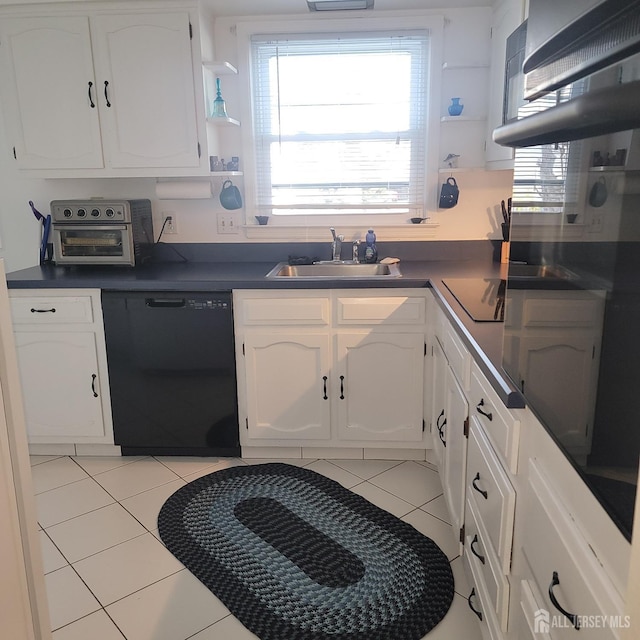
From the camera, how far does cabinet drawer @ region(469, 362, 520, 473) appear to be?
1318 millimetres

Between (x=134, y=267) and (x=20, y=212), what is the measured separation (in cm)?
87

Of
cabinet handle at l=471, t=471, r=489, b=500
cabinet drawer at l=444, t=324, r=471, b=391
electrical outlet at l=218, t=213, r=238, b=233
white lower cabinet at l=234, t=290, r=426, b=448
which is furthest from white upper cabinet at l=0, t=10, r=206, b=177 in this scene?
cabinet handle at l=471, t=471, r=489, b=500

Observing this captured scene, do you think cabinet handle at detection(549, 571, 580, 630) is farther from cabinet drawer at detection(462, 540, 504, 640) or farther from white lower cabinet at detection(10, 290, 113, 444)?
white lower cabinet at detection(10, 290, 113, 444)

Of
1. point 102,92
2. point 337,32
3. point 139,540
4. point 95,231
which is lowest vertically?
point 139,540

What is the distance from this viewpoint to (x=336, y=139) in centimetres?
315

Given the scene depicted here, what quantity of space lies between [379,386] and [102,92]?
1950 millimetres

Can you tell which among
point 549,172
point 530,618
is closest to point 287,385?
point 530,618

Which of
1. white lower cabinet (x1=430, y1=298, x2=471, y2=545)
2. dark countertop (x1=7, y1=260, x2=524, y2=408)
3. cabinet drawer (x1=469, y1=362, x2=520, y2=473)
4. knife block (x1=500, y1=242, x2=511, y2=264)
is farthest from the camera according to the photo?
knife block (x1=500, y1=242, x2=511, y2=264)

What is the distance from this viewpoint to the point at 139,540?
2.31 m

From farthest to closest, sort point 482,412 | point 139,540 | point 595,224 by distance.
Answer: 1. point 139,540
2. point 482,412
3. point 595,224

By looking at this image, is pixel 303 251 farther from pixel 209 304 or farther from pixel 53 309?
pixel 53 309

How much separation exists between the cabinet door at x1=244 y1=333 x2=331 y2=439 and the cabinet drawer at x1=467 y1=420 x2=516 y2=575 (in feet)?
3.54

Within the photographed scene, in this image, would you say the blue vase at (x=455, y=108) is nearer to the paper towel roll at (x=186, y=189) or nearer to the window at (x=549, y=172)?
the paper towel roll at (x=186, y=189)

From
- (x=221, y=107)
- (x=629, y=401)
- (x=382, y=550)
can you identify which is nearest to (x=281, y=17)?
(x=221, y=107)
